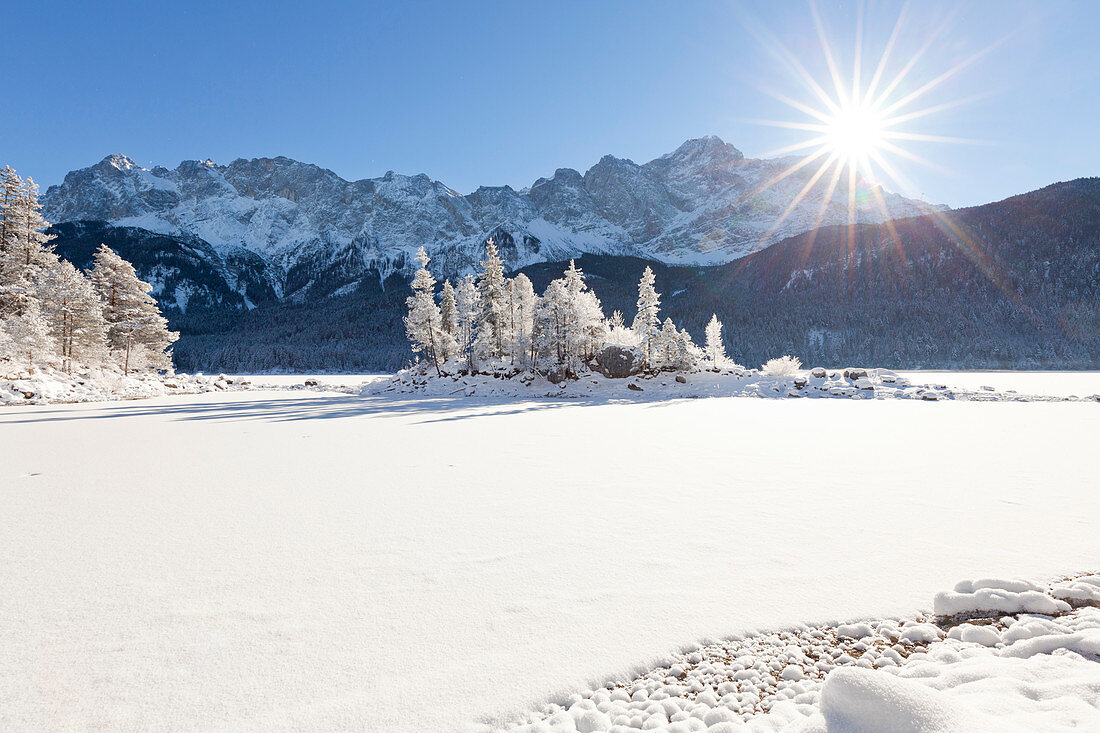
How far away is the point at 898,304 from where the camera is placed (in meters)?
104

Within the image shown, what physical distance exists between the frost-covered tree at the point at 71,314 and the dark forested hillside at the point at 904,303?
8577cm

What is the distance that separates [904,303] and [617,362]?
108m

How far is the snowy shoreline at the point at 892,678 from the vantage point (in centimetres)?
202

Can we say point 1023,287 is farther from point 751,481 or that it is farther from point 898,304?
point 751,481

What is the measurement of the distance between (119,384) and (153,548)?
106 feet

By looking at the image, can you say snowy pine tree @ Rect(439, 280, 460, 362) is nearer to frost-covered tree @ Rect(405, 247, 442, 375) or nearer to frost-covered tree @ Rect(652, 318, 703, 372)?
frost-covered tree @ Rect(405, 247, 442, 375)

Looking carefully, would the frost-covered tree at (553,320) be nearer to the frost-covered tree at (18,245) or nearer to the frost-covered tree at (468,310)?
the frost-covered tree at (468,310)

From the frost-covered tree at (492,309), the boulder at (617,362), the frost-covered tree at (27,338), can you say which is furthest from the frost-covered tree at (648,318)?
the frost-covered tree at (27,338)

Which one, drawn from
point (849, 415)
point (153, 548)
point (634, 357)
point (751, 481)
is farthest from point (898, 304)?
point (153, 548)

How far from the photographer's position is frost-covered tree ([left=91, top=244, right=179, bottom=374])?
104 ft

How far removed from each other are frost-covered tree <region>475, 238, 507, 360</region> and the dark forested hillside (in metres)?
73.2

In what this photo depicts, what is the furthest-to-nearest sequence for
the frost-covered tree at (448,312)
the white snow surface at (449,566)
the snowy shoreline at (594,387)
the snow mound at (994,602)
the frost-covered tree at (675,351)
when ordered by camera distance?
1. the frost-covered tree at (448,312)
2. the frost-covered tree at (675,351)
3. the snowy shoreline at (594,387)
4. the snow mound at (994,602)
5. the white snow surface at (449,566)

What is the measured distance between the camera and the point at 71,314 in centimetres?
2658

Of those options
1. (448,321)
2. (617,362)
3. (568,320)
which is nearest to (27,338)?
(448,321)
